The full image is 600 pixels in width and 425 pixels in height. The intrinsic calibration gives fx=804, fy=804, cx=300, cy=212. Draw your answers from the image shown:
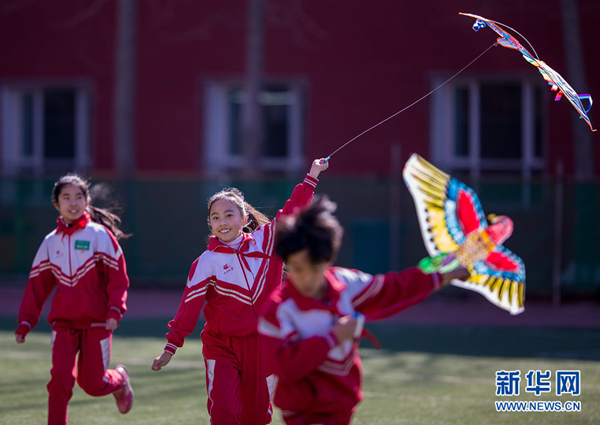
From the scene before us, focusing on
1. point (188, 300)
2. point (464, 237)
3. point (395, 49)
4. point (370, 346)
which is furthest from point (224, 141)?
point (464, 237)

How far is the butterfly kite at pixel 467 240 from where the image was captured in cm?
383

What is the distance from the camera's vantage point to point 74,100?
18.7 m

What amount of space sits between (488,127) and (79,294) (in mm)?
12077

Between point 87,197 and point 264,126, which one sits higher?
point 264,126

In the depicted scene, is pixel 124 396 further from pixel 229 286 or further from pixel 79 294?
pixel 229 286

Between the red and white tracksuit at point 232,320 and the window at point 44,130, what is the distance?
47.1ft

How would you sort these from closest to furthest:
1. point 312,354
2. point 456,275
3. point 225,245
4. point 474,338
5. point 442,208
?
point 312,354
point 456,275
point 442,208
point 225,245
point 474,338

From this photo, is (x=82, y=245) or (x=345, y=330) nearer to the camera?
(x=345, y=330)

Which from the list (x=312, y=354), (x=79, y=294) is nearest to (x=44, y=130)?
(x=79, y=294)

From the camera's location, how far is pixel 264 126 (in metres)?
17.5

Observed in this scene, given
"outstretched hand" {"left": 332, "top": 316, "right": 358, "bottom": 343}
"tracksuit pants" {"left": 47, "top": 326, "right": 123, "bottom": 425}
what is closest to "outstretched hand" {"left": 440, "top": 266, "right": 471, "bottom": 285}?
"outstretched hand" {"left": 332, "top": 316, "right": 358, "bottom": 343}

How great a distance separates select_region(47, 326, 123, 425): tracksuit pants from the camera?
17.9ft

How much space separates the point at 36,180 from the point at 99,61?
13.7 ft

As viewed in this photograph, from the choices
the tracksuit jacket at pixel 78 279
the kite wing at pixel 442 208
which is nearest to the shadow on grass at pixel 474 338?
the tracksuit jacket at pixel 78 279
